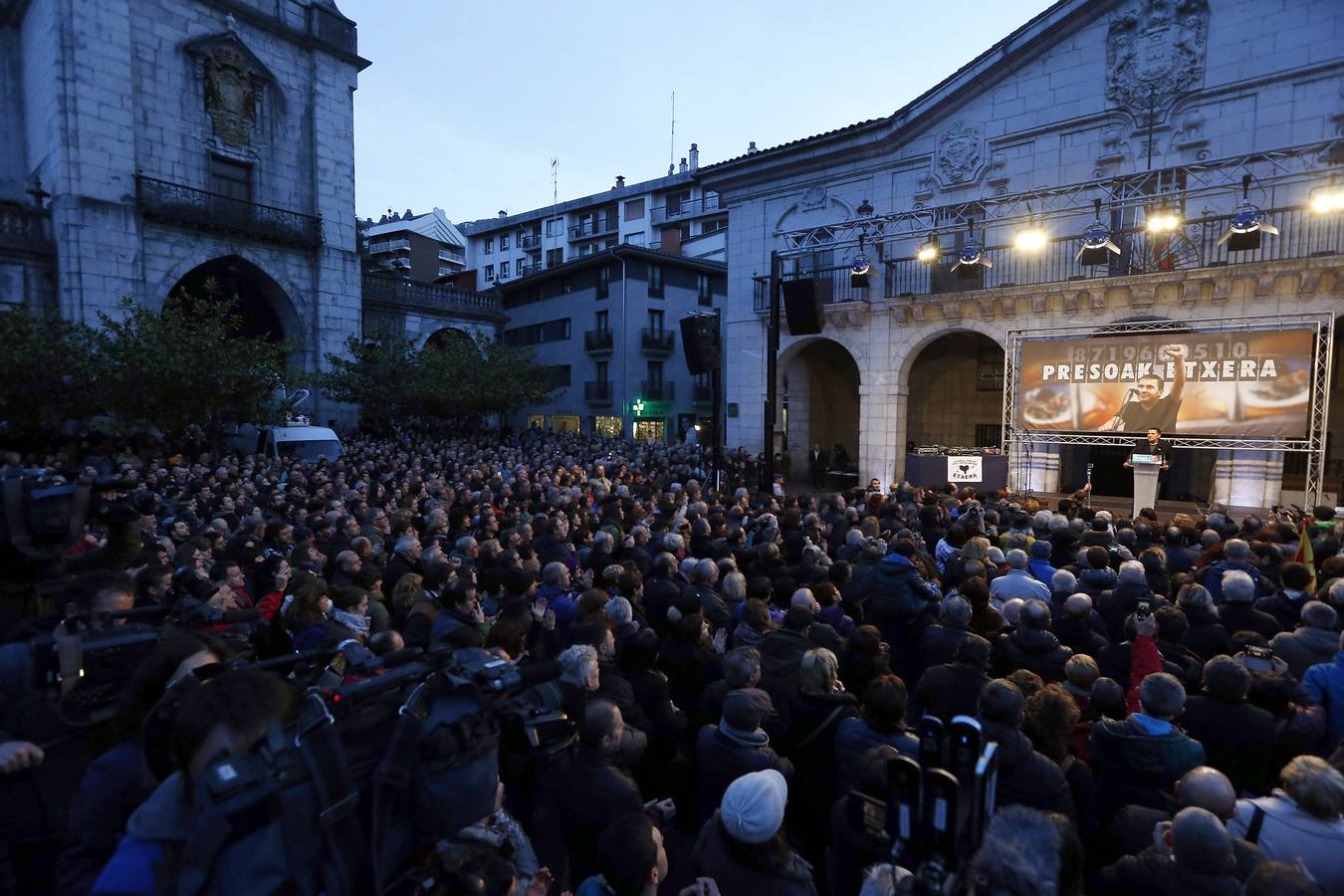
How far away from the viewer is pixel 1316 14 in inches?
539

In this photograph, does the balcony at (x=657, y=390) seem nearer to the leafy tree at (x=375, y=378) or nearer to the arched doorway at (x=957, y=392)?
the leafy tree at (x=375, y=378)

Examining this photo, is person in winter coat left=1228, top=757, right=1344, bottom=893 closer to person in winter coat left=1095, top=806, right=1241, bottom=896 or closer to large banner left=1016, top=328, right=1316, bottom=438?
person in winter coat left=1095, top=806, right=1241, bottom=896

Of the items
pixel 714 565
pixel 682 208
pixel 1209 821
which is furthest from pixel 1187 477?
pixel 682 208

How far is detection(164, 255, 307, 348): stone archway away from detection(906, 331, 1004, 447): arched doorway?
2185 cm

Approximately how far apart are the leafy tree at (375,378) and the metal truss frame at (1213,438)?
19.8 meters

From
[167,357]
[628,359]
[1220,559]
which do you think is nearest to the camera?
[1220,559]

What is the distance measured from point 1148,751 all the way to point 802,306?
47.1 ft

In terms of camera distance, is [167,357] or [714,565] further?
[167,357]

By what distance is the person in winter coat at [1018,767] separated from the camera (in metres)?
2.99

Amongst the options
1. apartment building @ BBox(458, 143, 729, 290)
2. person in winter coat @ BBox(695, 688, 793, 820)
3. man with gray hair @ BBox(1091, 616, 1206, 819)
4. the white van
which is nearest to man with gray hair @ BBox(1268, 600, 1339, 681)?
man with gray hair @ BBox(1091, 616, 1206, 819)

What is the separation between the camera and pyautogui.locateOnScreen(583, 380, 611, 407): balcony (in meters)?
34.8

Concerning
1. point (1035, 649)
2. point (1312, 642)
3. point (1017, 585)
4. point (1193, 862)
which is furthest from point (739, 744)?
point (1312, 642)

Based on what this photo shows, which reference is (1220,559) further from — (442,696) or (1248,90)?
(1248,90)

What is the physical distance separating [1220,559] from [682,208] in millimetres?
42078
